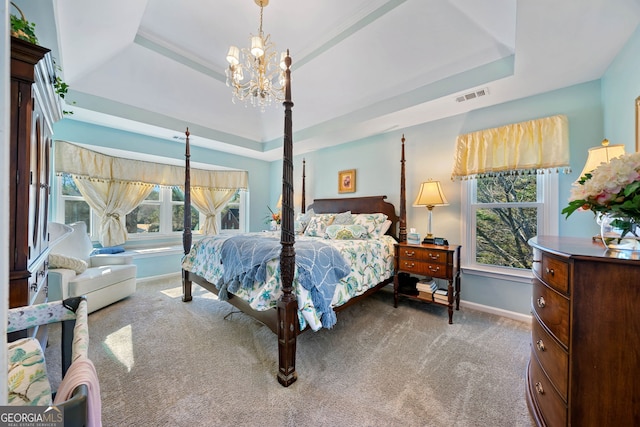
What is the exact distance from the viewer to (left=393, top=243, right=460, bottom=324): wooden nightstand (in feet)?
8.31

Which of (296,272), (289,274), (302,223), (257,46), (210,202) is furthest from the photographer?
(210,202)

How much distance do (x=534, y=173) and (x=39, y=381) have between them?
12.3ft

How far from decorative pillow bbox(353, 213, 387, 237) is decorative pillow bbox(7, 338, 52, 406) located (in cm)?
296

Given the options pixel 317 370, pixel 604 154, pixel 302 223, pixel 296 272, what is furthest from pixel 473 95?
pixel 317 370

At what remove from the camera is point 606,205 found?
39.5 inches

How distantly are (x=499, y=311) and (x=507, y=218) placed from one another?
1.08 m

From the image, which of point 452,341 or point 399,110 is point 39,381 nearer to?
point 452,341

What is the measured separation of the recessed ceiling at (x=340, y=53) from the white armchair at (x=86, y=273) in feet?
5.52

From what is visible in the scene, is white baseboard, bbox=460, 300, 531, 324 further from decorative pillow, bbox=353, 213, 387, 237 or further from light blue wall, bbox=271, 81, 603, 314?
decorative pillow, bbox=353, 213, 387, 237

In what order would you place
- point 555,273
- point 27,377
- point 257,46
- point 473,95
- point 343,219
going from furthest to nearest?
1. point 343,219
2. point 473,95
3. point 257,46
4. point 555,273
5. point 27,377

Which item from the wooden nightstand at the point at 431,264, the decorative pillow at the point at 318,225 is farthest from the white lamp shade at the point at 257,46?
the wooden nightstand at the point at 431,264

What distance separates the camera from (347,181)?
163 inches

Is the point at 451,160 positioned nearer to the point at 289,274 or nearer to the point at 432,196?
the point at 432,196

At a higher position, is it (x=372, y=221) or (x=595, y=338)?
(x=372, y=221)
